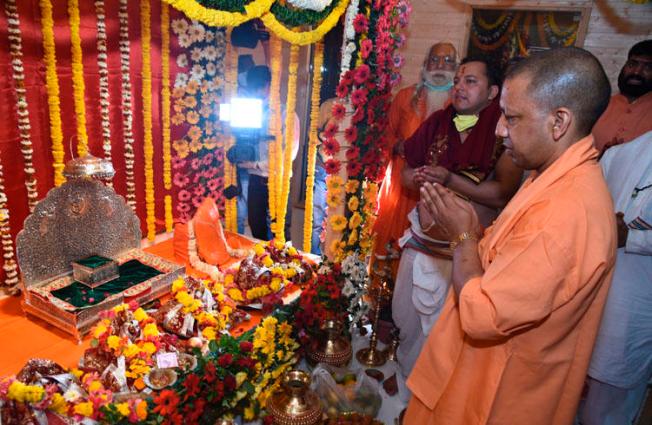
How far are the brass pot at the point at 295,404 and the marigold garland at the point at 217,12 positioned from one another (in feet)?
6.79

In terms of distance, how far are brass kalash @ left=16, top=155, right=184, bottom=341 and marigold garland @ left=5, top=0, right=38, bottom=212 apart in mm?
205

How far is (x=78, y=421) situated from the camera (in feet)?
6.61

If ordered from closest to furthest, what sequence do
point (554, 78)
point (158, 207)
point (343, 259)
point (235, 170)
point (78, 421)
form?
point (554, 78) → point (78, 421) → point (343, 259) → point (158, 207) → point (235, 170)

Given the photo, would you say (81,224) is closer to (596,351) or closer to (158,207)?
(158,207)

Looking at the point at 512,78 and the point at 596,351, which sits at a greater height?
the point at 512,78

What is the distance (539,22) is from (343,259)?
3423mm

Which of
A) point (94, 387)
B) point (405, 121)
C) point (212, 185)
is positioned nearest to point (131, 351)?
point (94, 387)

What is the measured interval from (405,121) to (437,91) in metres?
0.40

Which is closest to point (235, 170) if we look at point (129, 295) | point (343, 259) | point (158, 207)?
point (158, 207)

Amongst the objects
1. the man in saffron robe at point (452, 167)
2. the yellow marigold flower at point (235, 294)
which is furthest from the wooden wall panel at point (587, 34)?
the yellow marigold flower at point (235, 294)

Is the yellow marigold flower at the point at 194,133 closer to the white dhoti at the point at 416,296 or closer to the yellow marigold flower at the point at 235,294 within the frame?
the yellow marigold flower at the point at 235,294

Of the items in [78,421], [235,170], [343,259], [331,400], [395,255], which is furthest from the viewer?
[235,170]

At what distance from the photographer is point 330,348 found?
309 centimetres

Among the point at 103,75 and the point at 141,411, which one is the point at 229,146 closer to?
the point at 103,75
